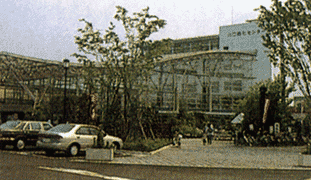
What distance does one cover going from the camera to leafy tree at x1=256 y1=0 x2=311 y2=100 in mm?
23625

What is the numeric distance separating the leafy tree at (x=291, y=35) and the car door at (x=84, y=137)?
11514mm

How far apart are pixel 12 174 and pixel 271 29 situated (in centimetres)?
1852

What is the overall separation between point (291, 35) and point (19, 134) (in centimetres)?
→ 1644

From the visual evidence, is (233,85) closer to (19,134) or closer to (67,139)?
(19,134)

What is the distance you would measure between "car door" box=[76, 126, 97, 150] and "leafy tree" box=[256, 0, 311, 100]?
37.8 ft

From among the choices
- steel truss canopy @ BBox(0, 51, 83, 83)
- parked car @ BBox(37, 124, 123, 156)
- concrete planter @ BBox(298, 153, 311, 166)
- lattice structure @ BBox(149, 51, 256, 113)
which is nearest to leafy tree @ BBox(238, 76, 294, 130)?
concrete planter @ BBox(298, 153, 311, 166)

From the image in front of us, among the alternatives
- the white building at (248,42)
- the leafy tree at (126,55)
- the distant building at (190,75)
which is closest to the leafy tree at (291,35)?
the leafy tree at (126,55)

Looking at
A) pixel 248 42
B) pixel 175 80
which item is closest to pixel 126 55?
pixel 175 80

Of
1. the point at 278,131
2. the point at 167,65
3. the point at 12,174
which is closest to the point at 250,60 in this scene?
the point at 167,65

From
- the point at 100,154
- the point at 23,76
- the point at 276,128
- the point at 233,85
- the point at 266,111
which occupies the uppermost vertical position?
the point at 233,85

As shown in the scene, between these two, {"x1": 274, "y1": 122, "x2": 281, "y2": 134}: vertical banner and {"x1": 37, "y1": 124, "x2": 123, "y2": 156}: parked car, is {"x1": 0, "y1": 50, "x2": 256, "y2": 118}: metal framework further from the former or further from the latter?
{"x1": 37, "y1": 124, "x2": 123, "y2": 156}: parked car

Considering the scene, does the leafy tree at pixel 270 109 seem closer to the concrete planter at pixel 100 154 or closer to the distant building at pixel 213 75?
the concrete planter at pixel 100 154

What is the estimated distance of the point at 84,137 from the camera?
20266 mm

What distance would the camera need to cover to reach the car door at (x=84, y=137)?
2003cm
